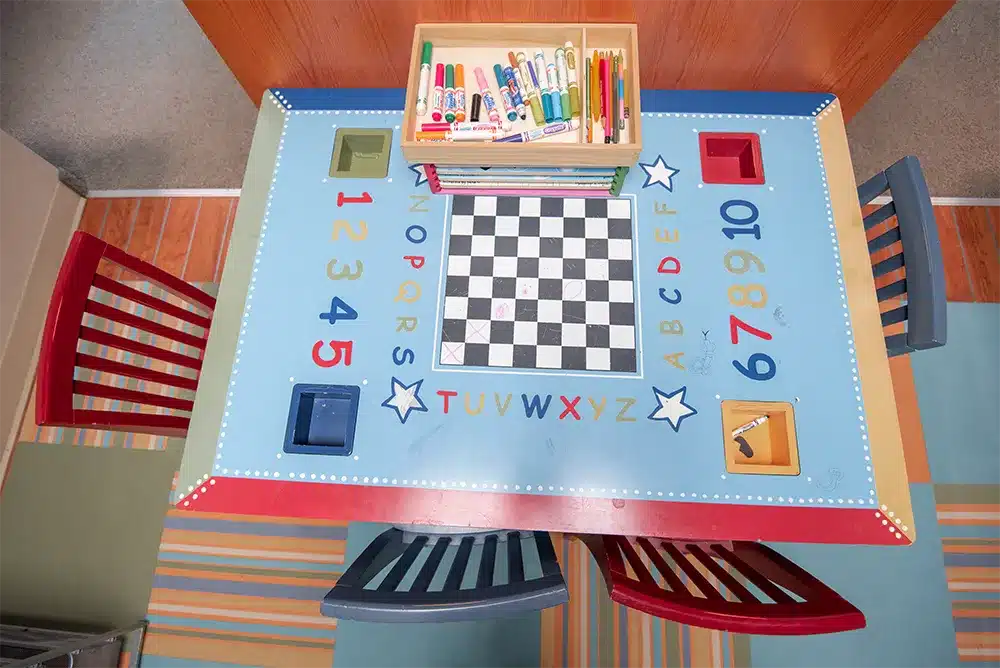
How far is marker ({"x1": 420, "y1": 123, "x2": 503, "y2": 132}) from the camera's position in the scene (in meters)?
1.41

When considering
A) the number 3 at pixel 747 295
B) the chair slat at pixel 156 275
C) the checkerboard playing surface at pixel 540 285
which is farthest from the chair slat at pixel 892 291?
the chair slat at pixel 156 275

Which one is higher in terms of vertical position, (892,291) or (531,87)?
(531,87)

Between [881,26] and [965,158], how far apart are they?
145cm

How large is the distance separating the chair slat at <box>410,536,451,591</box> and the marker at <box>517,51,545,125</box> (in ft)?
3.82

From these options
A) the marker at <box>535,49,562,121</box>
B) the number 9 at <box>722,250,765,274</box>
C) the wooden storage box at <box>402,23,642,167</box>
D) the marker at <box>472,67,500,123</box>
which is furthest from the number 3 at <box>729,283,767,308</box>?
the marker at <box>472,67,500,123</box>

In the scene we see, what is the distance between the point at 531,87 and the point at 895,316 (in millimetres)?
1179

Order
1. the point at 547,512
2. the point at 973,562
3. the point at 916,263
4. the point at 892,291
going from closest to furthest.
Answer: the point at 547,512 < the point at 916,263 < the point at 892,291 < the point at 973,562

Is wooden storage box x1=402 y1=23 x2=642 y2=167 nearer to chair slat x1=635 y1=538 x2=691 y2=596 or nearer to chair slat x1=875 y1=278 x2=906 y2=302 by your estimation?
chair slat x1=875 y1=278 x2=906 y2=302

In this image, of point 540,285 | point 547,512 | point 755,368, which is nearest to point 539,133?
point 540,285

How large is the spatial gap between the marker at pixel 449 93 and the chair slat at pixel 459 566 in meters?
1.13

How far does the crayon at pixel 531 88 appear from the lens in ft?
4.78

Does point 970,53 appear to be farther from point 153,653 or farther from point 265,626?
point 153,653

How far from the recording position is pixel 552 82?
4.83 feet

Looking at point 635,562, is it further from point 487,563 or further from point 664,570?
point 487,563
